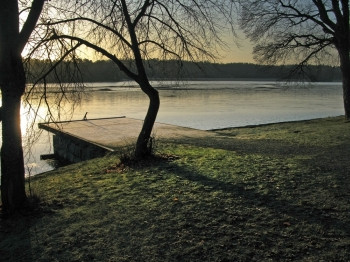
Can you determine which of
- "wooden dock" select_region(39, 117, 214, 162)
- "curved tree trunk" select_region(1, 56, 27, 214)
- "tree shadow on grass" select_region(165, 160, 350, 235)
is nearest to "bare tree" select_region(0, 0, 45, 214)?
"curved tree trunk" select_region(1, 56, 27, 214)

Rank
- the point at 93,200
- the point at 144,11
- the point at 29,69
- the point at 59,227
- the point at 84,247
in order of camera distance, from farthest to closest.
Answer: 1. the point at 144,11
2. the point at 29,69
3. the point at 93,200
4. the point at 59,227
5. the point at 84,247

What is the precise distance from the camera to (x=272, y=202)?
4.69 meters

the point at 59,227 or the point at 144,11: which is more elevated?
the point at 144,11

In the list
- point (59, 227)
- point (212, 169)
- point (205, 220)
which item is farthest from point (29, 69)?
A: point (205, 220)

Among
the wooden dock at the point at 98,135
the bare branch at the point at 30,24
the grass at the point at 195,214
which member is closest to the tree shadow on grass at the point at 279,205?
the grass at the point at 195,214

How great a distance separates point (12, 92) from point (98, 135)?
321 inches

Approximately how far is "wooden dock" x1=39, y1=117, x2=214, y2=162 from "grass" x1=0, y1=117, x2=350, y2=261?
3.99 meters

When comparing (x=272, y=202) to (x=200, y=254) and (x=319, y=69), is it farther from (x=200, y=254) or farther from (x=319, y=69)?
(x=319, y=69)

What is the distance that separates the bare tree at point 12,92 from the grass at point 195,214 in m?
0.45

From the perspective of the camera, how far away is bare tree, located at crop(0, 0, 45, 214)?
4.90 m

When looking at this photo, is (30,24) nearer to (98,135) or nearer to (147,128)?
(147,128)

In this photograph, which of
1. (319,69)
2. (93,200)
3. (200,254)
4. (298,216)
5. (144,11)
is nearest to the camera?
(200,254)

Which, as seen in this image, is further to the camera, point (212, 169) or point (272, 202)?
point (212, 169)

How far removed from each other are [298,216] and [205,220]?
3.61 feet
